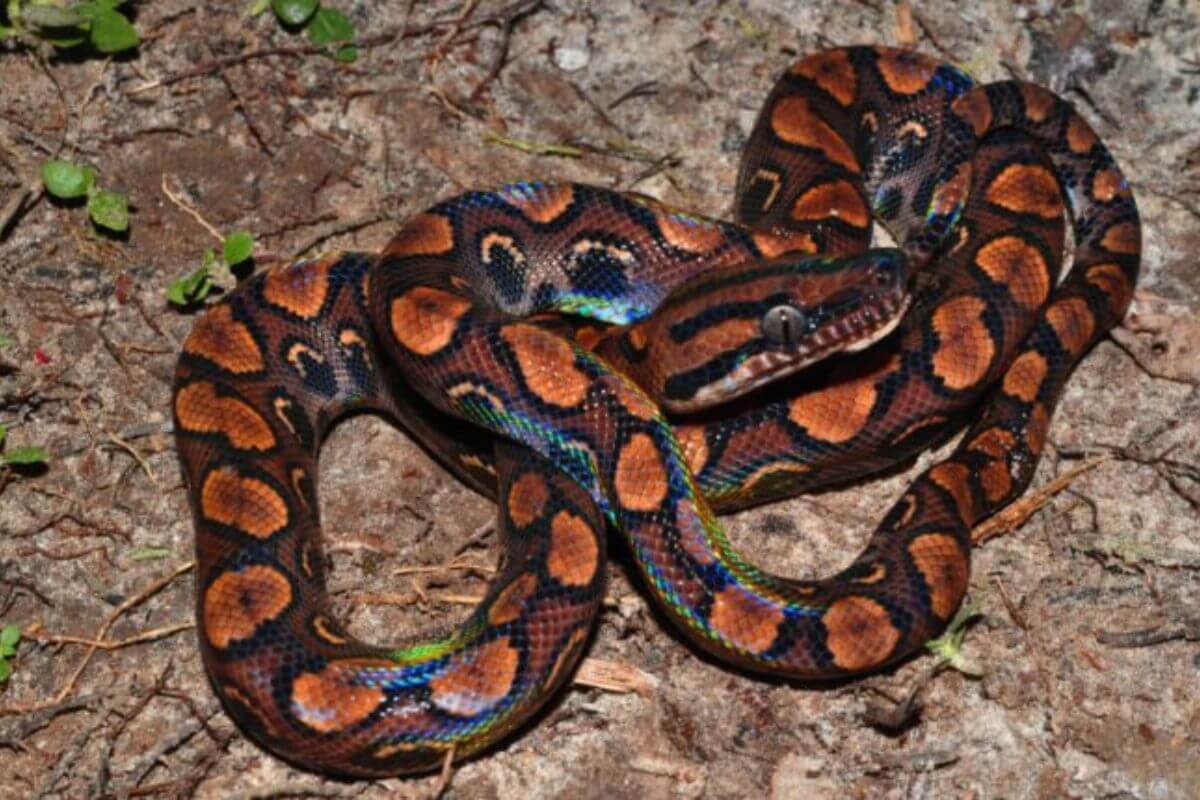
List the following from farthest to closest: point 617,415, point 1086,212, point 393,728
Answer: point 1086,212
point 617,415
point 393,728

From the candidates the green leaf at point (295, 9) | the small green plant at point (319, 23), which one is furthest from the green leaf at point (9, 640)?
the green leaf at point (295, 9)

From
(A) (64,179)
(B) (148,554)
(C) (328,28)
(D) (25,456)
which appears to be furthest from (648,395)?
(A) (64,179)

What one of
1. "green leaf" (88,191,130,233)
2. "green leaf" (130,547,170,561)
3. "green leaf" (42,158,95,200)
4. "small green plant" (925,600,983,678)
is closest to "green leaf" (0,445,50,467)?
"green leaf" (130,547,170,561)

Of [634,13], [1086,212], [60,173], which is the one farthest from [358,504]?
[1086,212]

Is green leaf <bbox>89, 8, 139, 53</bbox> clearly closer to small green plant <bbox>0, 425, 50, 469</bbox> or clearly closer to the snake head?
small green plant <bbox>0, 425, 50, 469</bbox>

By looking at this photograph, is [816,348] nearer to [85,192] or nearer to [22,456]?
[22,456]

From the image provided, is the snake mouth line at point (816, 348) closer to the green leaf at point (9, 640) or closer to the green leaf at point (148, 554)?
the green leaf at point (148, 554)

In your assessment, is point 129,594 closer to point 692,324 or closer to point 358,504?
point 358,504
